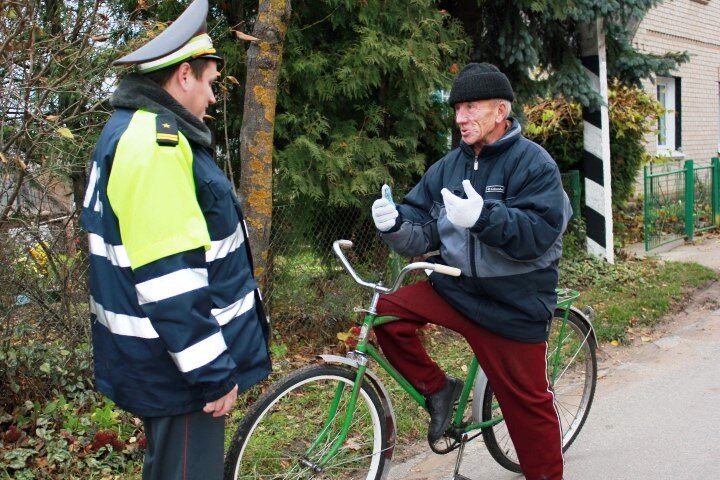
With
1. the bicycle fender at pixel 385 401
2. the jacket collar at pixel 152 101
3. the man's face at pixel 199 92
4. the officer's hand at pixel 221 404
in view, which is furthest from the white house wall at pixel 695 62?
the officer's hand at pixel 221 404

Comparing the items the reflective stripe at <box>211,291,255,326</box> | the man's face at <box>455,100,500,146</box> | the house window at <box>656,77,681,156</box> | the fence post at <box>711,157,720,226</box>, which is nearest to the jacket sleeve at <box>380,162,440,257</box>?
the man's face at <box>455,100,500,146</box>

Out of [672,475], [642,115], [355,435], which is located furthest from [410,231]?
[642,115]

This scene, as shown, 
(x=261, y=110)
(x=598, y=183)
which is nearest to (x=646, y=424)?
(x=261, y=110)

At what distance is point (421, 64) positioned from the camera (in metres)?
5.25

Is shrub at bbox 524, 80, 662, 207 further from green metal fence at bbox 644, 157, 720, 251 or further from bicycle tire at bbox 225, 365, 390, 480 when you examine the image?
bicycle tire at bbox 225, 365, 390, 480

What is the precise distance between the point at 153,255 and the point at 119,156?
31 centimetres

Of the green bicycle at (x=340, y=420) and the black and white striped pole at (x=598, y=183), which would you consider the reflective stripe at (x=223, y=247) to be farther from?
the black and white striped pole at (x=598, y=183)

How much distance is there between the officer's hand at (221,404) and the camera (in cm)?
219

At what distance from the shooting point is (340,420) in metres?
3.07

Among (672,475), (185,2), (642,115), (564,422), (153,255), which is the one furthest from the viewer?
(642,115)

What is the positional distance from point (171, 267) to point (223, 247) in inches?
9.9

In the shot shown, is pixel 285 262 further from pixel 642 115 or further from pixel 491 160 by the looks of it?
pixel 642 115

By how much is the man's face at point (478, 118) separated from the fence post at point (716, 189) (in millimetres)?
10259

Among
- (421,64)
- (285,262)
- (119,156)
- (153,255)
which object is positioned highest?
(421,64)
